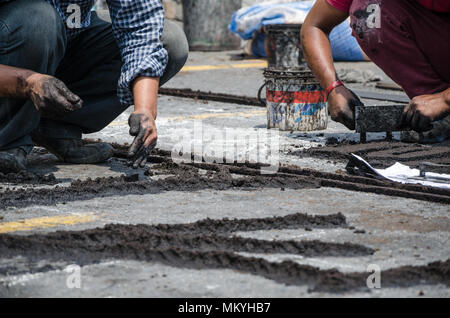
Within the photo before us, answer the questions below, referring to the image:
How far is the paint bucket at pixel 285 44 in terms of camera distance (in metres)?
7.23

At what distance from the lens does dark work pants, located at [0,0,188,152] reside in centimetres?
354

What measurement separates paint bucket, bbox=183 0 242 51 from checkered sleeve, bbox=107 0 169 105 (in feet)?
25.2

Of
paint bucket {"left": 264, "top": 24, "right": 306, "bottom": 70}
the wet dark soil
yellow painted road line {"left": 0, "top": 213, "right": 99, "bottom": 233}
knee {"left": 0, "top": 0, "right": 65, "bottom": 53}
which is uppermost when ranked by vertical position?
knee {"left": 0, "top": 0, "right": 65, "bottom": 53}

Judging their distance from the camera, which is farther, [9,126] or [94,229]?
[9,126]

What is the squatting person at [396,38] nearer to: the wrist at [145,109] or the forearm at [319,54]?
the forearm at [319,54]

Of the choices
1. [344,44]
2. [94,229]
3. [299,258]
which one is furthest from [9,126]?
[344,44]

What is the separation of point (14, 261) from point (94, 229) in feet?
1.12

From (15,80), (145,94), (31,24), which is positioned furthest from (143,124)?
(31,24)

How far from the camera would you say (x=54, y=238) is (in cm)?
260

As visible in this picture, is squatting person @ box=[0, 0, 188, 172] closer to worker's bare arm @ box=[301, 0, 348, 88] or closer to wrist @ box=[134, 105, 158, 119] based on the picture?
wrist @ box=[134, 105, 158, 119]

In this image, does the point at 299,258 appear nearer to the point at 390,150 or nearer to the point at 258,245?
the point at 258,245

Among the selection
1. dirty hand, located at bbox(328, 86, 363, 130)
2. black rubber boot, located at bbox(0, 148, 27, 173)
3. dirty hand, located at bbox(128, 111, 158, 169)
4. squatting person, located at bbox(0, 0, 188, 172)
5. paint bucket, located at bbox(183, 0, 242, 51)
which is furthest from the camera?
paint bucket, located at bbox(183, 0, 242, 51)

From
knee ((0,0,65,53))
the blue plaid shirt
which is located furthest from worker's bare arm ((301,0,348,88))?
knee ((0,0,65,53))

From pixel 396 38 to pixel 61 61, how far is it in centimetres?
172
